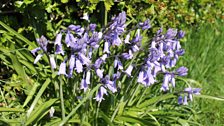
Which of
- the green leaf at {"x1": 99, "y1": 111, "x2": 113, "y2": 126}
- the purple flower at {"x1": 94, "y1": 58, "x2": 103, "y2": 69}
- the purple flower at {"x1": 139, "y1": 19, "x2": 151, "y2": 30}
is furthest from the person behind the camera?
the purple flower at {"x1": 139, "y1": 19, "x2": 151, "y2": 30}

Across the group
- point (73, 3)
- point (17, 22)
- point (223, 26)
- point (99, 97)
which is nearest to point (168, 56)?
point (99, 97)

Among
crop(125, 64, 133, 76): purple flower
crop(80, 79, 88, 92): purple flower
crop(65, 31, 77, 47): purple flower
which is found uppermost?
crop(65, 31, 77, 47): purple flower

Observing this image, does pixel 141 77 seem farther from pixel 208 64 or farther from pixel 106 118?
pixel 208 64

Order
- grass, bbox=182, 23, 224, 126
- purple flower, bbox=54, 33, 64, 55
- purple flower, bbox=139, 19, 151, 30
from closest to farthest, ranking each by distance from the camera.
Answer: purple flower, bbox=54, 33, 64, 55
purple flower, bbox=139, 19, 151, 30
grass, bbox=182, 23, 224, 126

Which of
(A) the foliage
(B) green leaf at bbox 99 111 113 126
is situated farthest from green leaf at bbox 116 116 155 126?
(B) green leaf at bbox 99 111 113 126

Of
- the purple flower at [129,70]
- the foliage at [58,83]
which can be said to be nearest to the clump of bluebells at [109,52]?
the purple flower at [129,70]

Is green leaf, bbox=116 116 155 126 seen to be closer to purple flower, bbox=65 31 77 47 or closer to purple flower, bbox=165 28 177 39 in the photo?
purple flower, bbox=165 28 177 39
